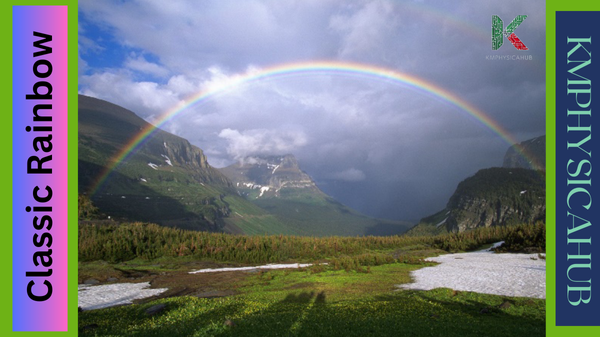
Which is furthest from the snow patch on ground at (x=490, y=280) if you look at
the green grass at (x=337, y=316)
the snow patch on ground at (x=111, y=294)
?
the snow patch on ground at (x=111, y=294)

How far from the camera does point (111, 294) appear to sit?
30016mm

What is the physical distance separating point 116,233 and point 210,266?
2388 cm

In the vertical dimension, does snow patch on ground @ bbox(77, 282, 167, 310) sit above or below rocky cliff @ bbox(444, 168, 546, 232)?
above

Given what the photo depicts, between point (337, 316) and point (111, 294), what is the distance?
79.5ft

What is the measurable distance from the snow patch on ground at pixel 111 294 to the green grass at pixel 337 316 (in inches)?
225

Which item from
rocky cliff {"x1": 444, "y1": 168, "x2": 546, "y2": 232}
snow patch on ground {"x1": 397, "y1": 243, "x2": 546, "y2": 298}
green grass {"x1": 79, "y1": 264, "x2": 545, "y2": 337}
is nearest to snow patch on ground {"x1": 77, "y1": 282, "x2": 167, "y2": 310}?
green grass {"x1": 79, "y1": 264, "x2": 545, "y2": 337}

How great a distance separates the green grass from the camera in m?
14.3

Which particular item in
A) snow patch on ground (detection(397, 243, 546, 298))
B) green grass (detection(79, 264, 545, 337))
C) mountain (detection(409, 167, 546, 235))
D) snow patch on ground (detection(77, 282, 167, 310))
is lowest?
mountain (detection(409, 167, 546, 235))

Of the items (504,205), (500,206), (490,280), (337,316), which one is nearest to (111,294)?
(337,316)

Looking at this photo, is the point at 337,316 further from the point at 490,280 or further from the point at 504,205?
the point at 504,205

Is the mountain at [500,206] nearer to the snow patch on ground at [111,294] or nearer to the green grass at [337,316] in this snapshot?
the snow patch on ground at [111,294]

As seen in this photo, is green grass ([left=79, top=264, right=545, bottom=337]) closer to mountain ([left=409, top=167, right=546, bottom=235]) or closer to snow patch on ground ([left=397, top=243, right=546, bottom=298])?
snow patch on ground ([left=397, top=243, right=546, bottom=298])

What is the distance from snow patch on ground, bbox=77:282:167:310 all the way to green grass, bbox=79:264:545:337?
570cm

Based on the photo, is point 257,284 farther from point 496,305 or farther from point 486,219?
point 486,219
